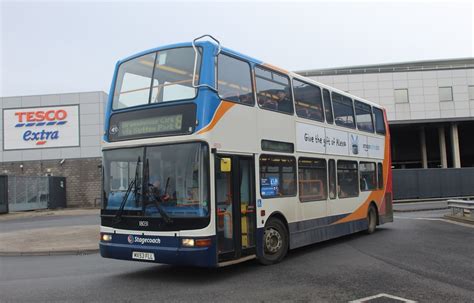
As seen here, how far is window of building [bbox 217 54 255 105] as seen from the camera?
328 inches

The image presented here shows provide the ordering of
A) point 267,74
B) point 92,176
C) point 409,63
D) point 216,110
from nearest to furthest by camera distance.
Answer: point 216,110, point 267,74, point 92,176, point 409,63

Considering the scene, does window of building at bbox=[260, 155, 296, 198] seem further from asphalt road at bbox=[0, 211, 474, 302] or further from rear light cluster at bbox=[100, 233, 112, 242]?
rear light cluster at bbox=[100, 233, 112, 242]

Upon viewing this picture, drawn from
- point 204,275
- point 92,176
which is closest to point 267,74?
point 204,275

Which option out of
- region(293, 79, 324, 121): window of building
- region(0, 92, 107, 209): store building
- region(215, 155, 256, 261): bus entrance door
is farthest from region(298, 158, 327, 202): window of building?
region(0, 92, 107, 209): store building

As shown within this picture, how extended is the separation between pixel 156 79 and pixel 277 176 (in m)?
3.20

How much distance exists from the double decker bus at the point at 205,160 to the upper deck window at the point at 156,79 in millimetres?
21

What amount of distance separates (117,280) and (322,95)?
6.61m

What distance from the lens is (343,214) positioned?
12.3 meters

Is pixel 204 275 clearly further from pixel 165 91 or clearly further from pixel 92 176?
pixel 92 176

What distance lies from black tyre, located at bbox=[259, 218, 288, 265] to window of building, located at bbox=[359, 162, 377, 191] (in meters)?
4.71

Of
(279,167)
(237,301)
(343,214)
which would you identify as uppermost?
(279,167)

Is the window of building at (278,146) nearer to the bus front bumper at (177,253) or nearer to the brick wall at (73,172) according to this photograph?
the bus front bumper at (177,253)

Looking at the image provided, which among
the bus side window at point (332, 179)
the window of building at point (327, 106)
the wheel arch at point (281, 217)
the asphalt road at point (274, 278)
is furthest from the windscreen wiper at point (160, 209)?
the window of building at point (327, 106)

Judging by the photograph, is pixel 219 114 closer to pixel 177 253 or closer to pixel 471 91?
pixel 177 253
